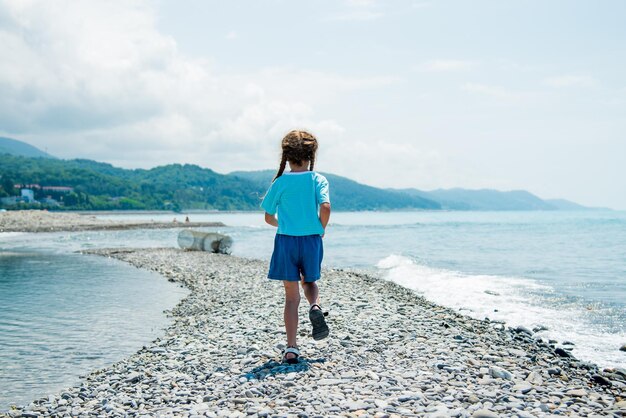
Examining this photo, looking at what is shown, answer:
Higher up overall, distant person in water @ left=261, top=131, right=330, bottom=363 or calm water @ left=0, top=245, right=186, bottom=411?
distant person in water @ left=261, top=131, right=330, bottom=363

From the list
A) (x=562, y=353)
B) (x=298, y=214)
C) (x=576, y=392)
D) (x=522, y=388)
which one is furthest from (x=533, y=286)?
(x=298, y=214)

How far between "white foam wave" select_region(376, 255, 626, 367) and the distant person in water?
5417mm

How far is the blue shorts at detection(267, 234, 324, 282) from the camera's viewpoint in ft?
22.3

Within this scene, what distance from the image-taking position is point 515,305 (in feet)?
47.3

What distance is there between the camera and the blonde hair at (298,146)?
6.74 meters

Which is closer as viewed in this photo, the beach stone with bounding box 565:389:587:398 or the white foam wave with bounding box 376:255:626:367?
the beach stone with bounding box 565:389:587:398

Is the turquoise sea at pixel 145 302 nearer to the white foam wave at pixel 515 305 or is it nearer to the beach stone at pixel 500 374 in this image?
the white foam wave at pixel 515 305

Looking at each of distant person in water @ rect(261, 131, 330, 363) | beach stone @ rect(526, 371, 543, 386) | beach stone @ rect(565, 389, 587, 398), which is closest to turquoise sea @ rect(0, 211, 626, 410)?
beach stone @ rect(526, 371, 543, 386)

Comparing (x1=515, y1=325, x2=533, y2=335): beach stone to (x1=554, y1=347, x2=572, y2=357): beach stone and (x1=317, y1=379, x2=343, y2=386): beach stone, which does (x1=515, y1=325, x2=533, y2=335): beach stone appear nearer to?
(x1=554, y1=347, x2=572, y2=357): beach stone

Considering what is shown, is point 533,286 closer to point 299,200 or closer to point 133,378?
point 299,200

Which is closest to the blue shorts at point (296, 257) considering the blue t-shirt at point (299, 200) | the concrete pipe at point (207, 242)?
the blue t-shirt at point (299, 200)

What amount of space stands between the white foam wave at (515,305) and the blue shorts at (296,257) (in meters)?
5.38

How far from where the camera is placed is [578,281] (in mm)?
19812

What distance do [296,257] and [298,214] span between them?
0.56 m
